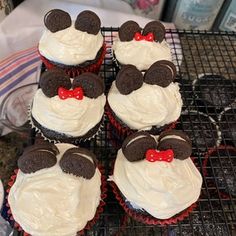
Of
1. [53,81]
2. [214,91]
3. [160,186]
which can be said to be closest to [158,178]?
[160,186]

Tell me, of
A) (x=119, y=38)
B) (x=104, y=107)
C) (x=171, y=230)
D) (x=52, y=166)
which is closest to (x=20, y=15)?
(x=119, y=38)

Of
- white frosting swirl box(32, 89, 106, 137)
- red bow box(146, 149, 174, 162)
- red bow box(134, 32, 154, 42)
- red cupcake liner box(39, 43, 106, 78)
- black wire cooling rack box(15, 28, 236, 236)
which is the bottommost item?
black wire cooling rack box(15, 28, 236, 236)

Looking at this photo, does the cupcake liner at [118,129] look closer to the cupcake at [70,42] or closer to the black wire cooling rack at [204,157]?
the black wire cooling rack at [204,157]

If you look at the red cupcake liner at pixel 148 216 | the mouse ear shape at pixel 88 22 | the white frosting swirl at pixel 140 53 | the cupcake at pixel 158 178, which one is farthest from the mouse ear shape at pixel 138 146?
the mouse ear shape at pixel 88 22

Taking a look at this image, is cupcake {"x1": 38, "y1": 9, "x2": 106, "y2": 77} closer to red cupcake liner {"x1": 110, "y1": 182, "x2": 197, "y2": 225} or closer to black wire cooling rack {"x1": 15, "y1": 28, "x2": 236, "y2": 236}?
black wire cooling rack {"x1": 15, "y1": 28, "x2": 236, "y2": 236}

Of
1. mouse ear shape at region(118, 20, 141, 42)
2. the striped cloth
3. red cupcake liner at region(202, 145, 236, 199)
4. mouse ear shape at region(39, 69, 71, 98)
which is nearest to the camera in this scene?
mouse ear shape at region(39, 69, 71, 98)

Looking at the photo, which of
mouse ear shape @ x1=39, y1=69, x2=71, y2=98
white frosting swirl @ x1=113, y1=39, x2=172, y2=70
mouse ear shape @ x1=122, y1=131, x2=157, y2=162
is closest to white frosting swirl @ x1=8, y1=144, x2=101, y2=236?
mouse ear shape @ x1=122, y1=131, x2=157, y2=162

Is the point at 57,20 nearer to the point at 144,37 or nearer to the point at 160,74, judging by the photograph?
the point at 144,37
